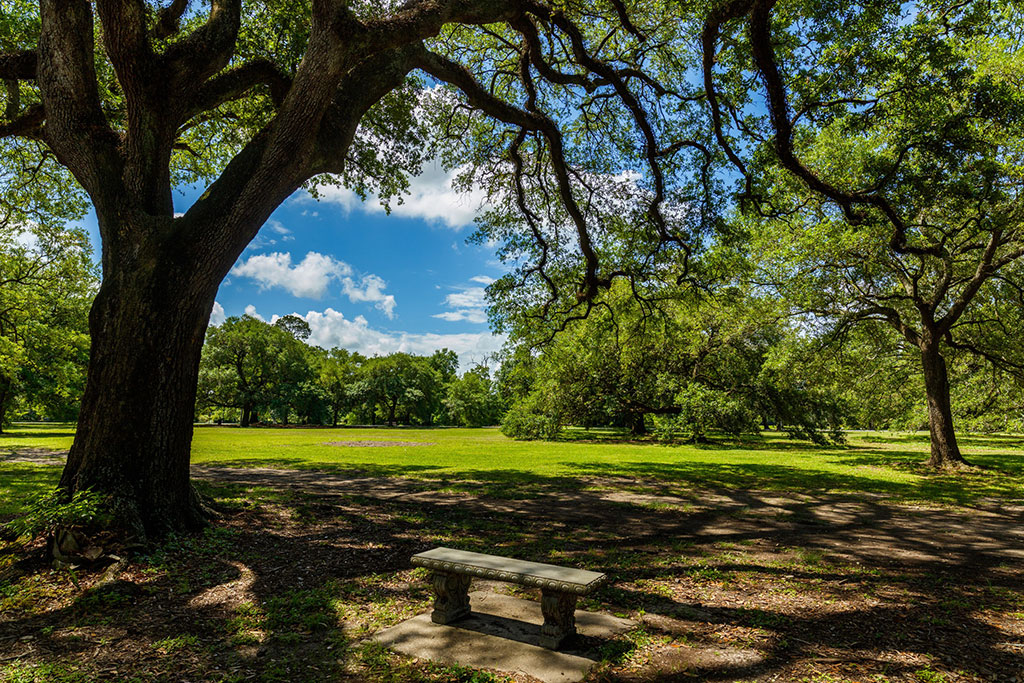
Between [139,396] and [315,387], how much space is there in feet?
190

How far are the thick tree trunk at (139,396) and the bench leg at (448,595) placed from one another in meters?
3.70

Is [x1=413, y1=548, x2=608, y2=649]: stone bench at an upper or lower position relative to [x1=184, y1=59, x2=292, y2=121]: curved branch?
lower

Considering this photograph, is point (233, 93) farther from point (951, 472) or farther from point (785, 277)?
point (951, 472)

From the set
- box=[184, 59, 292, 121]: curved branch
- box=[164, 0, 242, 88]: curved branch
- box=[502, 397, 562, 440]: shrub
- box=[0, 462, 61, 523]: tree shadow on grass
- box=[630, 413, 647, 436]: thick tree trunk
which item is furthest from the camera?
box=[630, 413, 647, 436]: thick tree trunk

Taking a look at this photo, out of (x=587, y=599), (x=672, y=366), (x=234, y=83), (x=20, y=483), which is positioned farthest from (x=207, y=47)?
(x=672, y=366)

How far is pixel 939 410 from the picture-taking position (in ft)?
59.9

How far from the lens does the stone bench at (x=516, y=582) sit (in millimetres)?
3859

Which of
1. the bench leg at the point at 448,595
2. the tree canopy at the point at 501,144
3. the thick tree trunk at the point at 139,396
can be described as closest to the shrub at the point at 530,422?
the tree canopy at the point at 501,144

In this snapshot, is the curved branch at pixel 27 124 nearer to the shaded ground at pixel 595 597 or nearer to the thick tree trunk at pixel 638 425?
the shaded ground at pixel 595 597

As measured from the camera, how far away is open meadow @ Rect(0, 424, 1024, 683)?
12.4ft

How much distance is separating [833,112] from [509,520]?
966cm

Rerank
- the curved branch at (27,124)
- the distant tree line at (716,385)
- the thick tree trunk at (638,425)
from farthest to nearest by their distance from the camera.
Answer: the thick tree trunk at (638,425) → the distant tree line at (716,385) → the curved branch at (27,124)

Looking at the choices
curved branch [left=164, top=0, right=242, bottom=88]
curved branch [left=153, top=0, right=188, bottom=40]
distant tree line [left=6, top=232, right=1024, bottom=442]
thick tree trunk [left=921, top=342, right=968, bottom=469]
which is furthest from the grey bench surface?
thick tree trunk [left=921, top=342, right=968, bottom=469]

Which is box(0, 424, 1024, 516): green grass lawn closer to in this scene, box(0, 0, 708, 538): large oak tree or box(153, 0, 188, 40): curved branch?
box(0, 0, 708, 538): large oak tree
